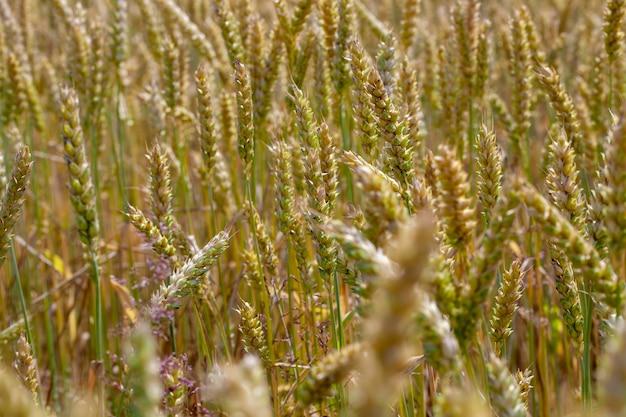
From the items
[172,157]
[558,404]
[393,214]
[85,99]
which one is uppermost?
[85,99]

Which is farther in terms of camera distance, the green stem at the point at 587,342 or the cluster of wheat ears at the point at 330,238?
the green stem at the point at 587,342

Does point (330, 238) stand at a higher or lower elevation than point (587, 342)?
higher

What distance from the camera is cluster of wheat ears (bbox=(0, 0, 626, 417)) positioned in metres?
0.91

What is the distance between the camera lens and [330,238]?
54.2 inches

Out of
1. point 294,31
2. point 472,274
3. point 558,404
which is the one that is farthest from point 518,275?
point 294,31

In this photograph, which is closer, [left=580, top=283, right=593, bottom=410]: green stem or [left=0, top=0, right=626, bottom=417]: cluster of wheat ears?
[left=0, top=0, right=626, bottom=417]: cluster of wheat ears

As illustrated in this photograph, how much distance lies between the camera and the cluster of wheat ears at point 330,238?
908 millimetres

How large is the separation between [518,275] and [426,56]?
191 centimetres

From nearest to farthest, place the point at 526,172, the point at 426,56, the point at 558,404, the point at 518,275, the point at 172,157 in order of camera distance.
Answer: the point at 518,275 → the point at 558,404 → the point at 526,172 → the point at 172,157 → the point at 426,56

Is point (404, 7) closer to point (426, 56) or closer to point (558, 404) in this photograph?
point (426, 56)

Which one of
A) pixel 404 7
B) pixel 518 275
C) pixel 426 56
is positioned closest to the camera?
pixel 518 275

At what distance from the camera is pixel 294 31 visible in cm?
216

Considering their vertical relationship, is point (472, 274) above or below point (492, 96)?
below

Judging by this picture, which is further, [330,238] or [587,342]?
[330,238]
